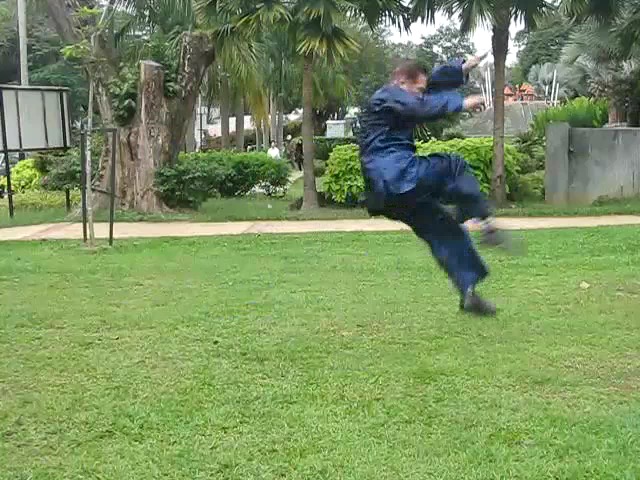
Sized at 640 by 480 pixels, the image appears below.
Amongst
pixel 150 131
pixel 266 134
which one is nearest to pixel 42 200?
pixel 150 131

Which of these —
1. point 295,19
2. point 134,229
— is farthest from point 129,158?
point 295,19

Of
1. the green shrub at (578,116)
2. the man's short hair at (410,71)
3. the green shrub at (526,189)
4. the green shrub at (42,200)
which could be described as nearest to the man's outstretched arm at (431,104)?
the man's short hair at (410,71)

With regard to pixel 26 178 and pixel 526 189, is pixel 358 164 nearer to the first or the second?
pixel 526 189

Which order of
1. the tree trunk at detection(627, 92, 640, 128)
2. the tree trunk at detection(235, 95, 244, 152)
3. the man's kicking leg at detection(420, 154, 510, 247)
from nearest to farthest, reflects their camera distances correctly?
the man's kicking leg at detection(420, 154, 510, 247) < the tree trunk at detection(627, 92, 640, 128) < the tree trunk at detection(235, 95, 244, 152)

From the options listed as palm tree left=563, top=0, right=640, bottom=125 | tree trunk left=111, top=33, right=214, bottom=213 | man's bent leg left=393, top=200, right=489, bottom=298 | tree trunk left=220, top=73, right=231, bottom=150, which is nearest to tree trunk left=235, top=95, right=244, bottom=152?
tree trunk left=220, top=73, right=231, bottom=150

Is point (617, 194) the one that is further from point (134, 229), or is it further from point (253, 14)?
point (134, 229)

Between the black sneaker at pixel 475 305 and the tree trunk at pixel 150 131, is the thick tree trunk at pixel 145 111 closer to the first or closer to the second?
the tree trunk at pixel 150 131

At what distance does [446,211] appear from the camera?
5.43 meters

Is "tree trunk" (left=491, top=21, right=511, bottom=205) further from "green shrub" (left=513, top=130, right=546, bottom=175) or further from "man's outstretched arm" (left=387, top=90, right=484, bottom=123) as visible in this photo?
"man's outstretched arm" (left=387, top=90, right=484, bottom=123)

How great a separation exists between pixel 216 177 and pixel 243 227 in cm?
338

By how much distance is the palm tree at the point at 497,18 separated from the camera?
15060 millimetres

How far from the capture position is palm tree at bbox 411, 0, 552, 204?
15.1m

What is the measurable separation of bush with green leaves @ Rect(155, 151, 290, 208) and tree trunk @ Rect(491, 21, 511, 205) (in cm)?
499

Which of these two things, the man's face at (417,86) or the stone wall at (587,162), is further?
the stone wall at (587,162)
